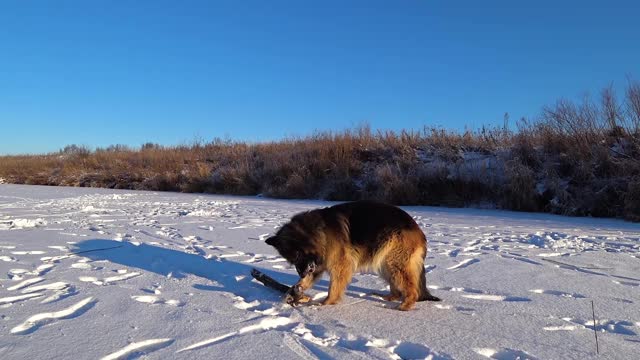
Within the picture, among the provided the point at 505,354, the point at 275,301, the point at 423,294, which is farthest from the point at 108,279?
the point at 505,354

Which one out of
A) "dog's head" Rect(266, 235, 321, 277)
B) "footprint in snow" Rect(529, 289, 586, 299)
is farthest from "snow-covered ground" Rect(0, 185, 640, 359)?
"dog's head" Rect(266, 235, 321, 277)

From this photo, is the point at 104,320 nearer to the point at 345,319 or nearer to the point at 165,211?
the point at 345,319

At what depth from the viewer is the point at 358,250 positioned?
4.07 meters

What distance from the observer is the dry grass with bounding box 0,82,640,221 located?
1041 cm

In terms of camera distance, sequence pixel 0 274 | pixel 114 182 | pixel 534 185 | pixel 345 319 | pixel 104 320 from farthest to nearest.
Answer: pixel 114 182 → pixel 534 185 → pixel 0 274 → pixel 345 319 → pixel 104 320

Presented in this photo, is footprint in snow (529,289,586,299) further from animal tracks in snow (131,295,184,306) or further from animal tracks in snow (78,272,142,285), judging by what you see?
animal tracks in snow (78,272,142,285)

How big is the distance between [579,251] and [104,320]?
5591mm

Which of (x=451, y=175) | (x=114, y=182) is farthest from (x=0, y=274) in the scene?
(x=114, y=182)

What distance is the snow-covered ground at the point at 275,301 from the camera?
2975 millimetres

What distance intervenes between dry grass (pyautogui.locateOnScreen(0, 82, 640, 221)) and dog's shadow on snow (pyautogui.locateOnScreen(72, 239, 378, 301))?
7.72m

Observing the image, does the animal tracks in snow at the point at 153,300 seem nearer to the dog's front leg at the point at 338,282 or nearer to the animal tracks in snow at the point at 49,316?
the animal tracks in snow at the point at 49,316

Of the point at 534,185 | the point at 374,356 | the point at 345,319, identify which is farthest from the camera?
the point at 534,185

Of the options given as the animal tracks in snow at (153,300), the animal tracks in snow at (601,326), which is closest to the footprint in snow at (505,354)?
the animal tracks in snow at (601,326)

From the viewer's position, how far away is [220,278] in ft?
15.3
